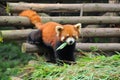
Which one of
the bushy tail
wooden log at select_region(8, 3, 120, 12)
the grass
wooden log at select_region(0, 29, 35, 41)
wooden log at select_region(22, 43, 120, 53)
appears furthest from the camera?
wooden log at select_region(8, 3, 120, 12)

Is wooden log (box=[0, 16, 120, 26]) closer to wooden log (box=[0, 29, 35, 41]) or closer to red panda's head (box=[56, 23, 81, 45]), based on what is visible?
wooden log (box=[0, 29, 35, 41])

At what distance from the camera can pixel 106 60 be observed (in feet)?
14.5

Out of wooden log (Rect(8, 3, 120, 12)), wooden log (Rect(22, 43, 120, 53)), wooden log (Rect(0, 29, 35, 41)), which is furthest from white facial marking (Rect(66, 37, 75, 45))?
wooden log (Rect(8, 3, 120, 12))

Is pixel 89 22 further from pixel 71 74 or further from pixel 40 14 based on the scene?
pixel 71 74

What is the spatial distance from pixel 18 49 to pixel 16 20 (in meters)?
1.42

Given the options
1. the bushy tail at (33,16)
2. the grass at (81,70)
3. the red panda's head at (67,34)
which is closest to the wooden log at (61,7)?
the bushy tail at (33,16)

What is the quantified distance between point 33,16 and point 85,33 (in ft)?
2.84

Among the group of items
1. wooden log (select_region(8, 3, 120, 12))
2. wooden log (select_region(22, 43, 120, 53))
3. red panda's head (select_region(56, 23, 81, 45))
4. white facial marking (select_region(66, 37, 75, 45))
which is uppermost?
wooden log (select_region(8, 3, 120, 12))

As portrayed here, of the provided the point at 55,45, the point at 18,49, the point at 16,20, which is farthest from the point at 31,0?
the point at 55,45

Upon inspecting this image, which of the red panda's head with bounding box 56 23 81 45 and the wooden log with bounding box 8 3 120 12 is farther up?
the wooden log with bounding box 8 3 120 12

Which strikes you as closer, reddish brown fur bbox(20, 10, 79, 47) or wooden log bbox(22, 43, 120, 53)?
reddish brown fur bbox(20, 10, 79, 47)

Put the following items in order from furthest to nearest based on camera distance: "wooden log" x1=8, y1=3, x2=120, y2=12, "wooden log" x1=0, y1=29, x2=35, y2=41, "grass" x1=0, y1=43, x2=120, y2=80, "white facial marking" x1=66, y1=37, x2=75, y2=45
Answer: "wooden log" x1=8, y1=3, x2=120, y2=12, "wooden log" x1=0, y1=29, x2=35, y2=41, "white facial marking" x1=66, y1=37, x2=75, y2=45, "grass" x1=0, y1=43, x2=120, y2=80

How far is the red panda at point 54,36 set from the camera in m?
5.50

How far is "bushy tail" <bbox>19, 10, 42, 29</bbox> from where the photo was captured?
21.1 ft
